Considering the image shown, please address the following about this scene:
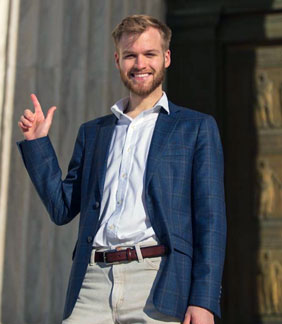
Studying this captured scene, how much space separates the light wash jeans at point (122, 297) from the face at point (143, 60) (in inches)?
26.6

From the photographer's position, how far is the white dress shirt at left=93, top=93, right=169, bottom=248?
91.6 inches

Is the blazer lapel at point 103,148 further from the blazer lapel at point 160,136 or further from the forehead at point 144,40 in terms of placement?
the forehead at point 144,40

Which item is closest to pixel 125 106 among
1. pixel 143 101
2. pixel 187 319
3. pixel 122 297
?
pixel 143 101

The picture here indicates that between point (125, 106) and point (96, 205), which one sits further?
point (125, 106)

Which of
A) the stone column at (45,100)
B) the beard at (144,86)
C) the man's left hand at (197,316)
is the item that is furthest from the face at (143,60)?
the stone column at (45,100)

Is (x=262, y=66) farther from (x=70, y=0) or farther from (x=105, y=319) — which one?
(x=105, y=319)

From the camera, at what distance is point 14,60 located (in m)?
4.86

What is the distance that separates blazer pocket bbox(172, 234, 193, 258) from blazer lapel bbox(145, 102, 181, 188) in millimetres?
229

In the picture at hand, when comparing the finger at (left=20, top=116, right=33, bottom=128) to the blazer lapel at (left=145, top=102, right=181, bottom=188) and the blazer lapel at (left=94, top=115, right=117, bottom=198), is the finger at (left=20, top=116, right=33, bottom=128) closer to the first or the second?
the blazer lapel at (left=94, top=115, right=117, bottom=198)

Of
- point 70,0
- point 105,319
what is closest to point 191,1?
point 70,0

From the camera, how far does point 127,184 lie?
2.43m

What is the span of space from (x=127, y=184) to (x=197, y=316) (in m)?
0.55

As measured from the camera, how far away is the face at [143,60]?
8.14 ft

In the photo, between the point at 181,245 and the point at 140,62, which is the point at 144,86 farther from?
the point at 181,245
